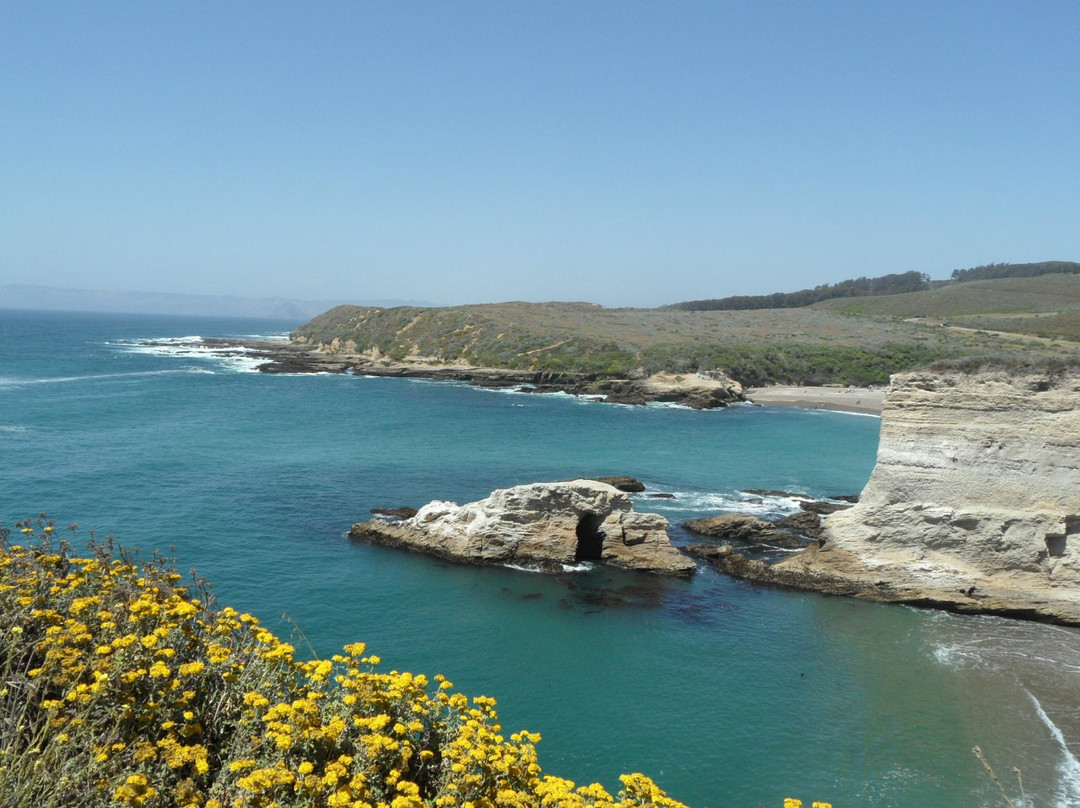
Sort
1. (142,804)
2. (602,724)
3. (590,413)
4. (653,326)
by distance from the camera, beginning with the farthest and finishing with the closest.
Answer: (653,326) → (590,413) → (602,724) → (142,804)

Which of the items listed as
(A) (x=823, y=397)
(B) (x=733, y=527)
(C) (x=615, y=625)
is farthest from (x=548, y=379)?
(C) (x=615, y=625)

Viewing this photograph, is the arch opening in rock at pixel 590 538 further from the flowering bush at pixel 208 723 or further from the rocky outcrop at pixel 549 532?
the flowering bush at pixel 208 723

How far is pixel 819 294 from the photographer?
6309 inches

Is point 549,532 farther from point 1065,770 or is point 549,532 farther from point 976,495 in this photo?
point 1065,770

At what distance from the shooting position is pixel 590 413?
56250mm

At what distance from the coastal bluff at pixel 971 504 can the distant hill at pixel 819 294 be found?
5020 inches

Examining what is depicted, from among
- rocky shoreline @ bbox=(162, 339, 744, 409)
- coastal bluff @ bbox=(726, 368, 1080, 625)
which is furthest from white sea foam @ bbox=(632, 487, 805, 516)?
rocky shoreline @ bbox=(162, 339, 744, 409)

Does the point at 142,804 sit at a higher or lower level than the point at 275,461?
higher

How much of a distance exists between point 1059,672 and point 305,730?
18068 millimetres

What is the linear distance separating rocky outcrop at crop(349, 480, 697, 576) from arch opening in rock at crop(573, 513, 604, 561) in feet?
0.12

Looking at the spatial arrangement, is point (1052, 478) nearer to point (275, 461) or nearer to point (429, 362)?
point (275, 461)

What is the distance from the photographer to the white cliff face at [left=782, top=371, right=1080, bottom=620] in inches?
771

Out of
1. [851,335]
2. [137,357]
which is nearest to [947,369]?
[851,335]

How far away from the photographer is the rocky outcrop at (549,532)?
925 inches
